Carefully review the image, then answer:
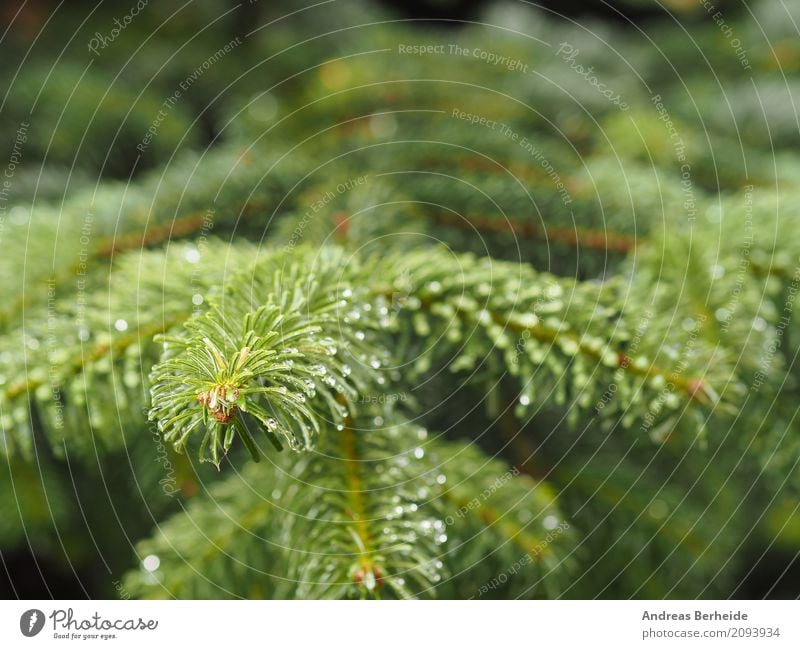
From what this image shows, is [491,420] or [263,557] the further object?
[491,420]

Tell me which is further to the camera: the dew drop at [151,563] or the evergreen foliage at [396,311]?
the dew drop at [151,563]

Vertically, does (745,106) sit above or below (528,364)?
above

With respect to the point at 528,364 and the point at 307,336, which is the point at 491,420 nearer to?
the point at 528,364

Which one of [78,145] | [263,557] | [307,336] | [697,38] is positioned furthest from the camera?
[697,38]

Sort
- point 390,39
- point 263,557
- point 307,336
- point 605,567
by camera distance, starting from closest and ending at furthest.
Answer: point 307,336
point 263,557
point 605,567
point 390,39

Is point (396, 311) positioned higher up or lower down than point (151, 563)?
higher up

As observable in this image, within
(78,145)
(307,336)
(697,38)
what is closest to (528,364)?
(307,336)

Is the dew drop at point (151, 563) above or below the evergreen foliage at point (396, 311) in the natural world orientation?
below

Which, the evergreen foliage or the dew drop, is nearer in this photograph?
the evergreen foliage

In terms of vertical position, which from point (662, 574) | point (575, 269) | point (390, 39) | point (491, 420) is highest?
point (390, 39)

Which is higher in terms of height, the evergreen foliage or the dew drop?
the evergreen foliage

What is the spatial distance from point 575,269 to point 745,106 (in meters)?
0.56

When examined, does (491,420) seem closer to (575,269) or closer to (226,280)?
(575,269)

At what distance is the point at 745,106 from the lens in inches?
38.2
